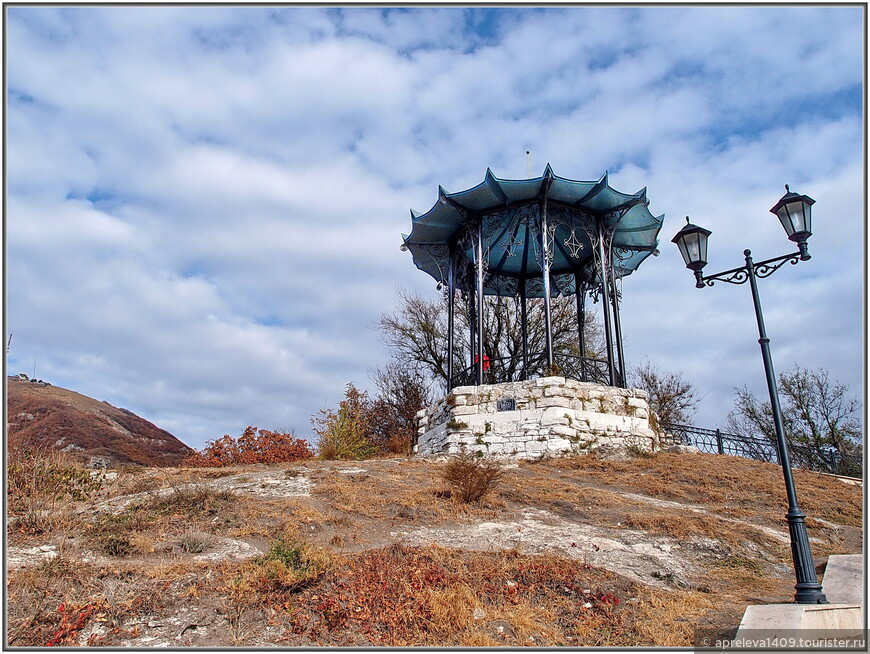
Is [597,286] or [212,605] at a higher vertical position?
[597,286]

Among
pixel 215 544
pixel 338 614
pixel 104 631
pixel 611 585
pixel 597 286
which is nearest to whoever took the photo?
pixel 104 631

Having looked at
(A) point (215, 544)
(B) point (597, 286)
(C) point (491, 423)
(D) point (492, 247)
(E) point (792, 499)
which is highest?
(D) point (492, 247)

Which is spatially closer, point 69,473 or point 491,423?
point 69,473

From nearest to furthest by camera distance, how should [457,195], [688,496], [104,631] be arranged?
1. [104,631]
2. [688,496]
3. [457,195]

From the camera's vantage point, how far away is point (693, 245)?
7539mm

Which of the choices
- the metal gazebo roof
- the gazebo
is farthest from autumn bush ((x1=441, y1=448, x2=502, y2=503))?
the metal gazebo roof

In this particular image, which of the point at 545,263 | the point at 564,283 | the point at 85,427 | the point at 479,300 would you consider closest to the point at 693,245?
the point at 545,263

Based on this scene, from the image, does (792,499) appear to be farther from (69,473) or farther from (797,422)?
(797,422)

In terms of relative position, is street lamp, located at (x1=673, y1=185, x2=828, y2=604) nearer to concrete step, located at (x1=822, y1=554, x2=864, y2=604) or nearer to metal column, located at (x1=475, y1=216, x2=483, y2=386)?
concrete step, located at (x1=822, y1=554, x2=864, y2=604)

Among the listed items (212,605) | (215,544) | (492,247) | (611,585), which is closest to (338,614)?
(212,605)

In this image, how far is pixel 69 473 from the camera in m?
7.91

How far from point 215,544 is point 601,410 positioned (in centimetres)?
1002

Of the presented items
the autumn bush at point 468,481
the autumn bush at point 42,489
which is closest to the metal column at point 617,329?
the autumn bush at point 468,481

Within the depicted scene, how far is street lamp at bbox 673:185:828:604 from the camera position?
542 centimetres
